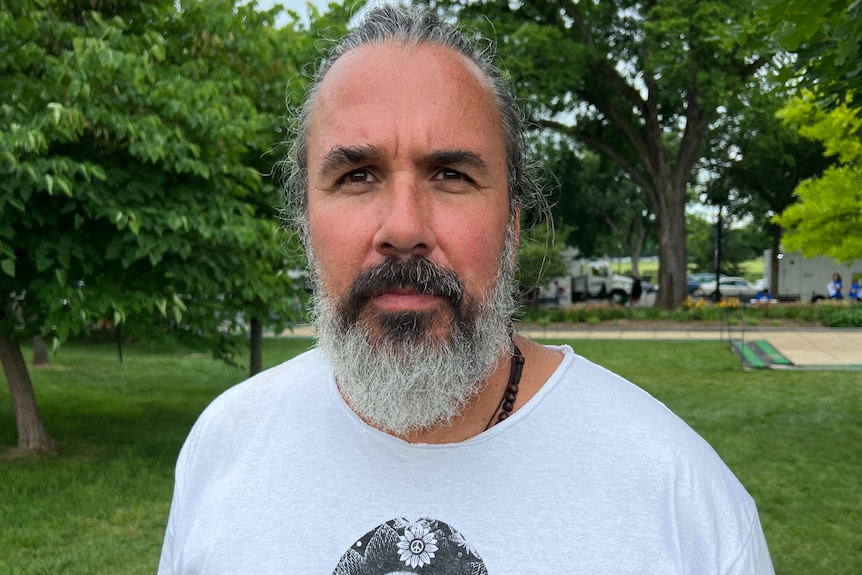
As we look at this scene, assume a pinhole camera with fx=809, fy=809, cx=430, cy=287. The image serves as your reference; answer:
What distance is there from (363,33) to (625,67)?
25952mm

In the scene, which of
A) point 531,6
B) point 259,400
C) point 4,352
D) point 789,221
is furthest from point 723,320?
point 259,400

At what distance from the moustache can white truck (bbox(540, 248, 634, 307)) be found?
35.3 metres

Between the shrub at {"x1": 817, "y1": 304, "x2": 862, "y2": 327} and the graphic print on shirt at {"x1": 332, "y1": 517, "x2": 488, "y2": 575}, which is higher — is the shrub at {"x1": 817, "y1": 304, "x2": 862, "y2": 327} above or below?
below

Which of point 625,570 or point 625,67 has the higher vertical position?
point 625,67

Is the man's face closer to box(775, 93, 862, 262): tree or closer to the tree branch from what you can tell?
box(775, 93, 862, 262): tree

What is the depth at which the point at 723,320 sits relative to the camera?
859 inches

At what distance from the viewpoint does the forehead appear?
148 cm

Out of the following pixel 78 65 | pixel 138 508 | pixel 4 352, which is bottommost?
pixel 138 508

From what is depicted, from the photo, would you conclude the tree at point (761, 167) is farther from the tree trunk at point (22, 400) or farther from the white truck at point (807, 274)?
the tree trunk at point (22, 400)

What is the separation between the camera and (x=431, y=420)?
1.54 meters

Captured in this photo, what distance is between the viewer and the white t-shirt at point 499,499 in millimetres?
1365

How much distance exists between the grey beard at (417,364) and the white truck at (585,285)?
1385 inches

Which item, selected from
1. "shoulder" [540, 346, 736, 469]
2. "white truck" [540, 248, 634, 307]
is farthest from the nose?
"white truck" [540, 248, 634, 307]

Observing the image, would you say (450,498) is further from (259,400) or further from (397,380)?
(259,400)
